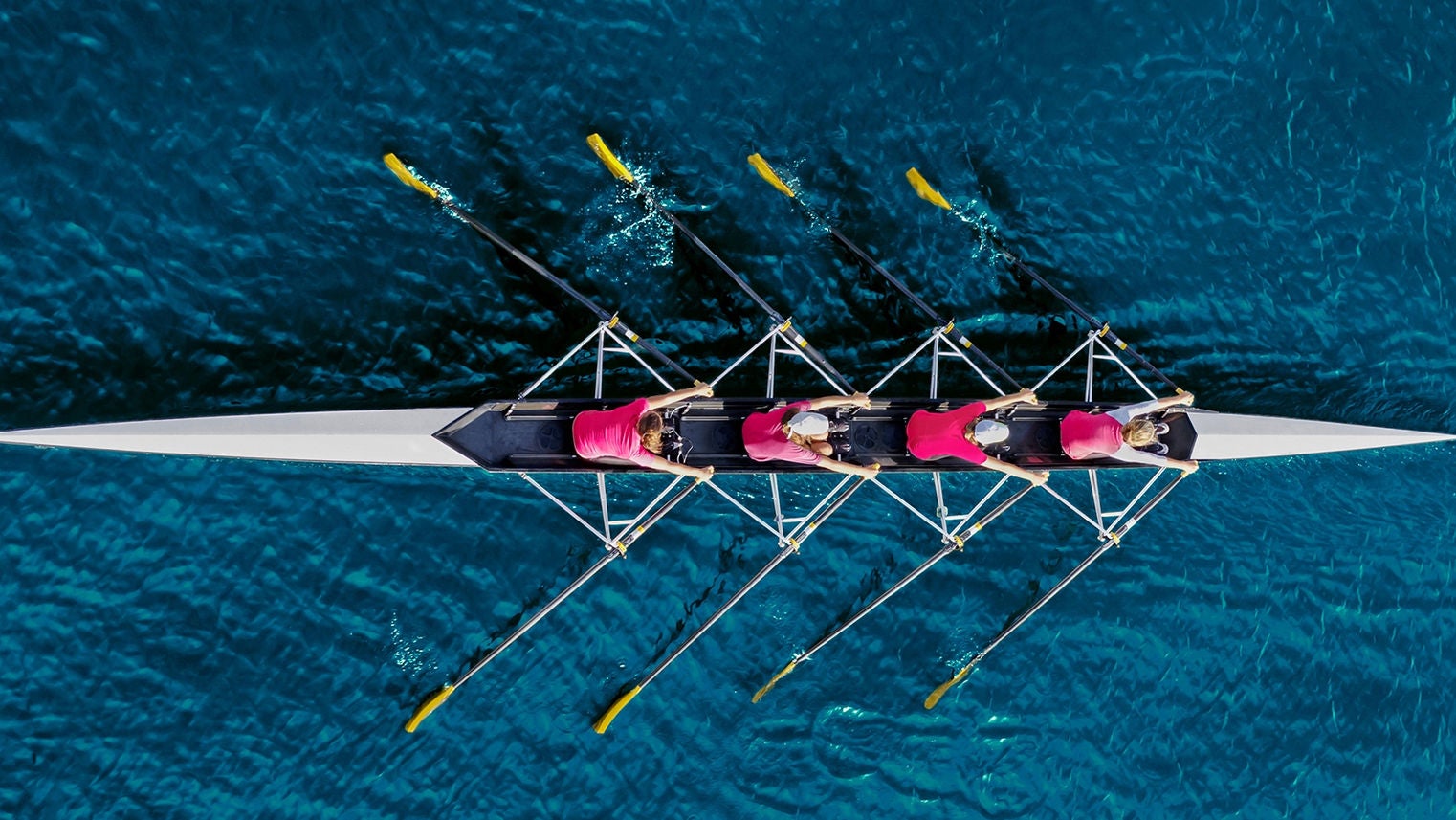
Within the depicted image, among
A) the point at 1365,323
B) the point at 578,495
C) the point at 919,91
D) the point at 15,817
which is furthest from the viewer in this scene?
the point at 1365,323

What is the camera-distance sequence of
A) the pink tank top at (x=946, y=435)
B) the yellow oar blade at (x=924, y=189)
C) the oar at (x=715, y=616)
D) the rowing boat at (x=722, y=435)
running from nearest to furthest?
the pink tank top at (x=946, y=435), the rowing boat at (x=722, y=435), the oar at (x=715, y=616), the yellow oar blade at (x=924, y=189)

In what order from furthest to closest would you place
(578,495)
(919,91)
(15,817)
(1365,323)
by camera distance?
(1365,323), (919,91), (578,495), (15,817)

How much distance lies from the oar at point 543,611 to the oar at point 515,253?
1.39 meters

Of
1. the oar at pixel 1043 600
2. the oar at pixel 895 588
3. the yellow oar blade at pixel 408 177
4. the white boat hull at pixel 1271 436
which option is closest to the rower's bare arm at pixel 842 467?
the oar at pixel 895 588

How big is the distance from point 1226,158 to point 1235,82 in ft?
3.08

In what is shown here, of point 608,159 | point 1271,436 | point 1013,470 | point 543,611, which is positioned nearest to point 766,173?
point 608,159

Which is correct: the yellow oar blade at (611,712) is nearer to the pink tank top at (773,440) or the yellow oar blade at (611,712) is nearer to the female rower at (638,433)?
the female rower at (638,433)

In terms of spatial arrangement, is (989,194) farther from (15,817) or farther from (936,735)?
(15,817)

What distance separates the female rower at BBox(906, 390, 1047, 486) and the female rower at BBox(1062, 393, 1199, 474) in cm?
67

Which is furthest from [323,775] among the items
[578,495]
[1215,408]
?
[1215,408]

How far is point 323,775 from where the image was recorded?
921 centimetres

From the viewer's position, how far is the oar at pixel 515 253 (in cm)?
868

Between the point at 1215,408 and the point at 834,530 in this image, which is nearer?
the point at 834,530

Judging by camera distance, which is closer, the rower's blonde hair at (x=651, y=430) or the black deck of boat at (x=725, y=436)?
the rower's blonde hair at (x=651, y=430)
